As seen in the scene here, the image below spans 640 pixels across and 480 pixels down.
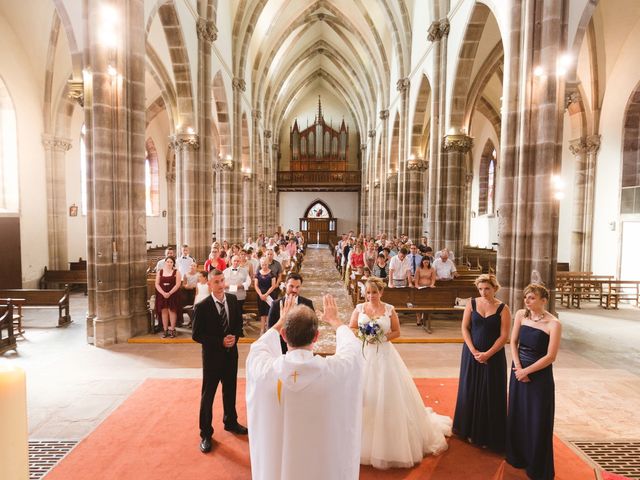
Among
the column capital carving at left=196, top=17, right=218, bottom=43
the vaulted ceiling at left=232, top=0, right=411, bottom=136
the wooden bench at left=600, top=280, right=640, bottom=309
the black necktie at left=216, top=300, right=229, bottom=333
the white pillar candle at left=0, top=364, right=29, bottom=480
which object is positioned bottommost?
the wooden bench at left=600, top=280, right=640, bottom=309

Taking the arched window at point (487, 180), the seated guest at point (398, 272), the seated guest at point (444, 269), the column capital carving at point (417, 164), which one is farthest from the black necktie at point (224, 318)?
the arched window at point (487, 180)

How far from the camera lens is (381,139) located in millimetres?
27922

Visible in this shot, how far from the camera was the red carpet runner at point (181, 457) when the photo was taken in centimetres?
390

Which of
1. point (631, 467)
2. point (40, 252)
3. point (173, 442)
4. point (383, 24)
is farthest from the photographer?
point (383, 24)

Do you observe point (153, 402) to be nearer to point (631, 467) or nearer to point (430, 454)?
point (430, 454)

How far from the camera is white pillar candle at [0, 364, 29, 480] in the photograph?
0.61 metres

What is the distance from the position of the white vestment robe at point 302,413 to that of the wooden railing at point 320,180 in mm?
35033

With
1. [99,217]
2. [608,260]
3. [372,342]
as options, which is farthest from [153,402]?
[608,260]

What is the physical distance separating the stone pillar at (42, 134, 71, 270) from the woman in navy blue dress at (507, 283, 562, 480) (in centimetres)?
1591

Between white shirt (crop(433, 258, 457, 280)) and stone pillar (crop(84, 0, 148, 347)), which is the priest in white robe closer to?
stone pillar (crop(84, 0, 148, 347))

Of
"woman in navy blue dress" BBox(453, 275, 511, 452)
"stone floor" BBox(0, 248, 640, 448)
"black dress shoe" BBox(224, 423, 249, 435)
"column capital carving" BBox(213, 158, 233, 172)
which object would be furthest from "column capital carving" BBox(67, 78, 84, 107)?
"column capital carving" BBox(213, 158, 233, 172)

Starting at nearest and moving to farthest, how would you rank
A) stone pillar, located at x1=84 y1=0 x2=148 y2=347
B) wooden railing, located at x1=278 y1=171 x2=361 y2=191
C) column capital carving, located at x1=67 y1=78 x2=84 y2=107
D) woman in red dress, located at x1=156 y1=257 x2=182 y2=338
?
1. stone pillar, located at x1=84 y1=0 x2=148 y2=347
2. column capital carving, located at x1=67 y1=78 x2=84 y2=107
3. woman in red dress, located at x1=156 y1=257 x2=182 y2=338
4. wooden railing, located at x1=278 y1=171 x2=361 y2=191

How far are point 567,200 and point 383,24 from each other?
14.1 meters

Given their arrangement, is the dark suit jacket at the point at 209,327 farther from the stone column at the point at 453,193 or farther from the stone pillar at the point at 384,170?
the stone pillar at the point at 384,170
